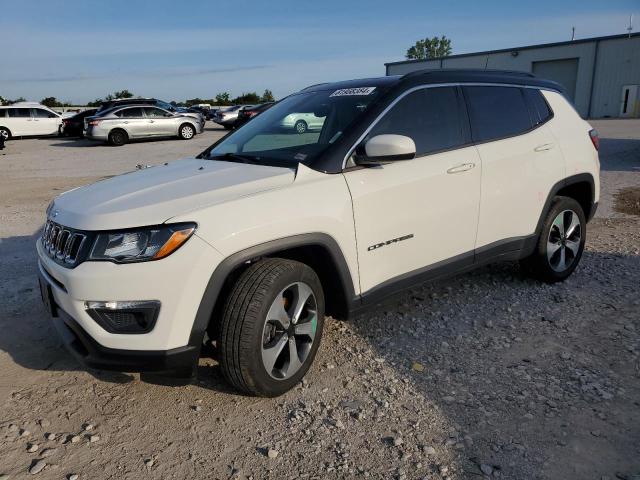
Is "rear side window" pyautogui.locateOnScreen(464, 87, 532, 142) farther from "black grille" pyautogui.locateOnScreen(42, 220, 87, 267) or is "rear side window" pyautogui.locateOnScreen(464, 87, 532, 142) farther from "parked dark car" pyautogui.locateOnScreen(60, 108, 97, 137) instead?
"parked dark car" pyautogui.locateOnScreen(60, 108, 97, 137)

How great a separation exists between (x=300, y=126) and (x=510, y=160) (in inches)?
61.9

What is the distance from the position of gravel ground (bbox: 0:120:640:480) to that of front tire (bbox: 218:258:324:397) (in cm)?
18

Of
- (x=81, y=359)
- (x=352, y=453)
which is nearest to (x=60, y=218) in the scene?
(x=81, y=359)

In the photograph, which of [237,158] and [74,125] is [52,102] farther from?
[237,158]

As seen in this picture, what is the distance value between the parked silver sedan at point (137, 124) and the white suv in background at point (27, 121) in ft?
16.9

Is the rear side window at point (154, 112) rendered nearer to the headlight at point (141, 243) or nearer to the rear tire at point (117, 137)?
the rear tire at point (117, 137)

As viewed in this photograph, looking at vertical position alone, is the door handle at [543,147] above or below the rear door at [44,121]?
above

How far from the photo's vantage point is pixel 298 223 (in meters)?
2.83

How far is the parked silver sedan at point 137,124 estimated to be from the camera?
68.8 feet

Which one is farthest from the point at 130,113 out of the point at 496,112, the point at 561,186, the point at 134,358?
the point at 134,358

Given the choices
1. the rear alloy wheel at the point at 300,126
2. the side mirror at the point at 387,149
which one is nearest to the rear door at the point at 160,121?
the rear alloy wheel at the point at 300,126

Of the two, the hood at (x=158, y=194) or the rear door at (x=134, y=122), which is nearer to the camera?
the hood at (x=158, y=194)

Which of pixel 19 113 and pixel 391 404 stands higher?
pixel 19 113

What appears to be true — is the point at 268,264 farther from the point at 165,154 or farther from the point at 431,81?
the point at 165,154
